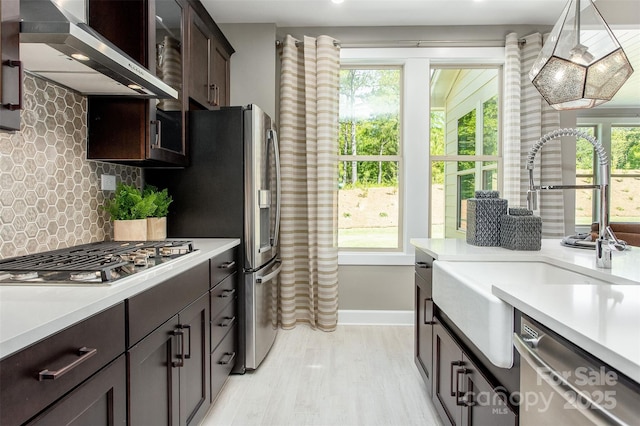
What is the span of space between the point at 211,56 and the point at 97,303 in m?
2.36

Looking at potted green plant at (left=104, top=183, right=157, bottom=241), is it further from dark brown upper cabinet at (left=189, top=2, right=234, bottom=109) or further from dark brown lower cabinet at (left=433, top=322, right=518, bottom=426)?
dark brown lower cabinet at (left=433, top=322, right=518, bottom=426)

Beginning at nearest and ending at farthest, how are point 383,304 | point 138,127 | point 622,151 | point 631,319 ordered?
1. point 631,319
2. point 138,127
3. point 383,304
4. point 622,151

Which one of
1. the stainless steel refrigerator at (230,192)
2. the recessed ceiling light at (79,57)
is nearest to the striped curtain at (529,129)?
the stainless steel refrigerator at (230,192)

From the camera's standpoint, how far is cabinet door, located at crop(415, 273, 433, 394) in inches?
76.9

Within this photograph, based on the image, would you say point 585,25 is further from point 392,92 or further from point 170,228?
point 170,228

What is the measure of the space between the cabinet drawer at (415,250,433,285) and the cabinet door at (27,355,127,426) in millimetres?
1423

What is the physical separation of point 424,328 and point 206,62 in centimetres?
237

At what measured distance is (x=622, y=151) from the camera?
5.45 m

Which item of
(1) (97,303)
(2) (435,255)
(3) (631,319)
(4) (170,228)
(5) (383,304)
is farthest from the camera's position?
(5) (383,304)

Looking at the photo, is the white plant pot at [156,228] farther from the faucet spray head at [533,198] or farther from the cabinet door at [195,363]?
the faucet spray head at [533,198]

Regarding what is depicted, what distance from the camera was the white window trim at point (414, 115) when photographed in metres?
3.36

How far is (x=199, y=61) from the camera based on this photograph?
103 inches

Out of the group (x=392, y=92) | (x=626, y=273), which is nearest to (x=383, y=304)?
(x=392, y=92)

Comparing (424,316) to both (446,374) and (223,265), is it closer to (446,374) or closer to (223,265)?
(446,374)
